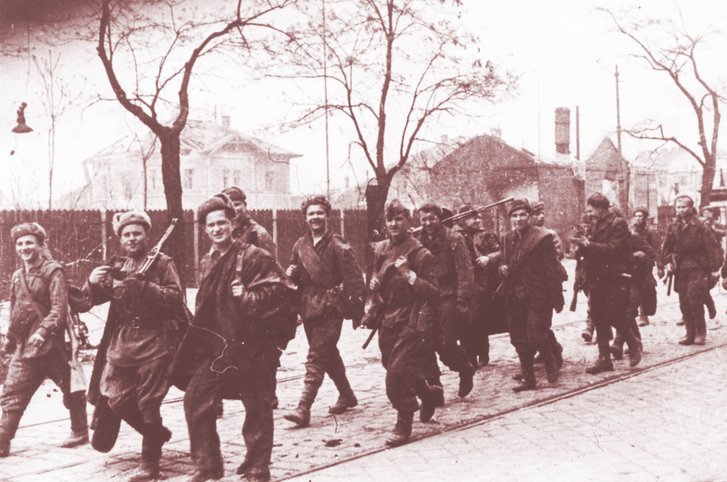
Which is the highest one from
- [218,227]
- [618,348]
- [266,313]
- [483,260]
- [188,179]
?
[188,179]

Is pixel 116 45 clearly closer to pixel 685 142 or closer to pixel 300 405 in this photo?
pixel 300 405

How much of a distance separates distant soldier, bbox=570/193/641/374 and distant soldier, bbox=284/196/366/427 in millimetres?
2839

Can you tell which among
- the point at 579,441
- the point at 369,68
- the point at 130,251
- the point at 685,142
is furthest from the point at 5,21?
the point at 685,142

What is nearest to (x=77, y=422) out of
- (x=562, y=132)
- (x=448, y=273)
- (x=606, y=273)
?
(x=448, y=273)

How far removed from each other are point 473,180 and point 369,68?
21544mm

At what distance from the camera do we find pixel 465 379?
7520 millimetres

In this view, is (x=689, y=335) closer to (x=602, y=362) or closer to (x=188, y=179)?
(x=602, y=362)

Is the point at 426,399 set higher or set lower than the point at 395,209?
lower

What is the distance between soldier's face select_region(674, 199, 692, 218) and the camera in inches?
419

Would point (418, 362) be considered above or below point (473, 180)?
below

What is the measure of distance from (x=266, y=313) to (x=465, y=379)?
2962 mm

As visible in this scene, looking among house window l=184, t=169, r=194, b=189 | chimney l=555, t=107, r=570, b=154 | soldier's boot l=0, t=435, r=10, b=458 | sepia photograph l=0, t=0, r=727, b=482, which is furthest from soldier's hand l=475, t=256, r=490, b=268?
chimney l=555, t=107, r=570, b=154

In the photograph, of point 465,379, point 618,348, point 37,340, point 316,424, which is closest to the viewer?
point 37,340

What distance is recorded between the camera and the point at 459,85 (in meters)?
14.2
